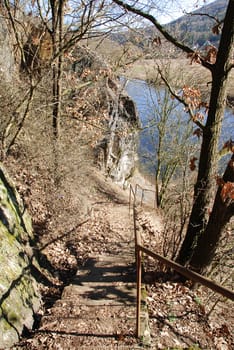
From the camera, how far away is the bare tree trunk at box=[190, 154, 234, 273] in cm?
418

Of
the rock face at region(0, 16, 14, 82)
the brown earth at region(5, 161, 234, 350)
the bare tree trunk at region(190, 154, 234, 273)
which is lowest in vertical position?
the brown earth at region(5, 161, 234, 350)

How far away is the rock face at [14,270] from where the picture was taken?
3.56m

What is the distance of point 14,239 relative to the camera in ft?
14.9

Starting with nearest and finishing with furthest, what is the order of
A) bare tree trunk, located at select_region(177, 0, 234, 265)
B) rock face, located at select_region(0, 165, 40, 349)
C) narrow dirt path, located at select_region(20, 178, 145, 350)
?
narrow dirt path, located at select_region(20, 178, 145, 350) < rock face, located at select_region(0, 165, 40, 349) < bare tree trunk, located at select_region(177, 0, 234, 265)

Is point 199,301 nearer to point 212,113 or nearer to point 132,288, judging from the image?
point 132,288

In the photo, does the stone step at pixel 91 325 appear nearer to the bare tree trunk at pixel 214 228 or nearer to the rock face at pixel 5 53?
the bare tree trunk at pixel 214 228

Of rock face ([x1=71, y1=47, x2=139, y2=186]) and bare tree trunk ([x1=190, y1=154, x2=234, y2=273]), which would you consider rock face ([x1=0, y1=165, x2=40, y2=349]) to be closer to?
bare tree trunk ([x1=190, y1=154, x2=234, y2=273])

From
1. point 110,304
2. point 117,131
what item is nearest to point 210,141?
point 110,304

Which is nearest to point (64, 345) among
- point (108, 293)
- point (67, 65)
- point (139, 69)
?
point (108, 293)

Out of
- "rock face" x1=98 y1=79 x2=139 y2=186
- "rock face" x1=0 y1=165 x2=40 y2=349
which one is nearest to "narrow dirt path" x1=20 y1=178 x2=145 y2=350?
"rock face" x1=0 y1=165 x2=40 y2=349

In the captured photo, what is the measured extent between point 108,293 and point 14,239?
1684 millimetres

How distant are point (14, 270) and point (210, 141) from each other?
3.48 m

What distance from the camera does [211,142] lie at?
4.57m

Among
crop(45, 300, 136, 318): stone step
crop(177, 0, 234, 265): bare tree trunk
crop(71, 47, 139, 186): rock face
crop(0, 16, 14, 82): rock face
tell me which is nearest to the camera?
crop(45, 300, 136, 318): stone step
